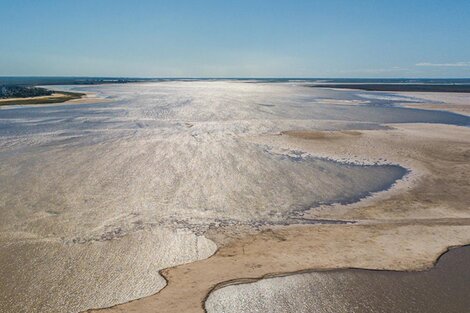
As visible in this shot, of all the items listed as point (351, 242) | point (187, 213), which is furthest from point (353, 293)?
point (187, 213)

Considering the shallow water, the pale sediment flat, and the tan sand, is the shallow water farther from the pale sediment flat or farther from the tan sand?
the pale sediment flat

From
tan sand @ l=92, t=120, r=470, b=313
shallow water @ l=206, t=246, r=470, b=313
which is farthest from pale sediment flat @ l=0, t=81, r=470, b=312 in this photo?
shallow water @ l=206, t=246, r=470, b=313

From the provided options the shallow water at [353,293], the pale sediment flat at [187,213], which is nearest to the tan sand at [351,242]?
the pale sediment flat at [187,213]

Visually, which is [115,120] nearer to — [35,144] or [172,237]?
[35,144]

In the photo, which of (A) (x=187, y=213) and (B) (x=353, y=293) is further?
(A) (x=187, y=213)

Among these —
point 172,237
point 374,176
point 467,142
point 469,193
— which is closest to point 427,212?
point 469,193

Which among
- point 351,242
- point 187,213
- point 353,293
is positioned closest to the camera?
point 353,293

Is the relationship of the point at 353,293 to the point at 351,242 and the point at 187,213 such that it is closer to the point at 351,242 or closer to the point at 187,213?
the point at 351,242
